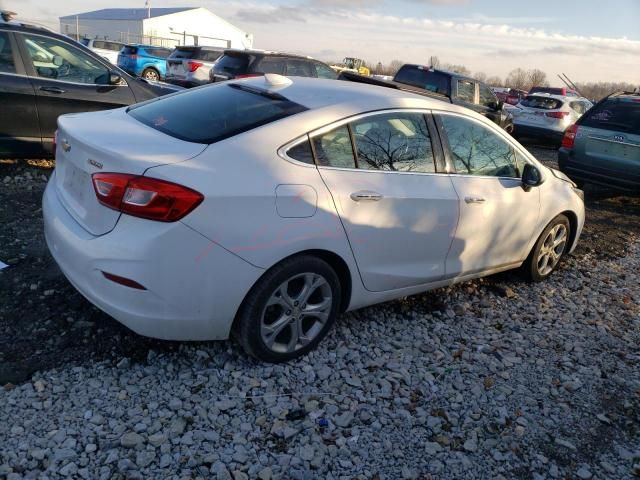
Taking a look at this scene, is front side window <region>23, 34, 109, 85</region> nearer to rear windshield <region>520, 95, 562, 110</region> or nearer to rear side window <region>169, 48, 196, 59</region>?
rear side window <region>169, 48, 196, 59</region>

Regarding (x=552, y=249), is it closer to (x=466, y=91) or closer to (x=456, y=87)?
(x=456, y=87)

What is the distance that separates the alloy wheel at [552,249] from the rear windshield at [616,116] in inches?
140

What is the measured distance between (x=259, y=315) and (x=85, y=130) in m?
1.44

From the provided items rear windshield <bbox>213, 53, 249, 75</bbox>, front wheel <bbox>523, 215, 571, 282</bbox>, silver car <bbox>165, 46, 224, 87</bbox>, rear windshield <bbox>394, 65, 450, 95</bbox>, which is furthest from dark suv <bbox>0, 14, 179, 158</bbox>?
silver car <bbox>165, 46, 224, 87</bbox>

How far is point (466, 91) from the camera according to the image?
41.5 feet

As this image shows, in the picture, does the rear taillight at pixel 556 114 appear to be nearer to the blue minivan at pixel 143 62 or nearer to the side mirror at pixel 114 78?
the side mirror at pixel 114 78

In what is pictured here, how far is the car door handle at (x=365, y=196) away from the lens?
10.2ft

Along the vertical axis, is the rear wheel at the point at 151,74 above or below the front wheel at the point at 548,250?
below

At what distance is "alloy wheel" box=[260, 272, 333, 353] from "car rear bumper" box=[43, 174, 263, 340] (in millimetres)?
255

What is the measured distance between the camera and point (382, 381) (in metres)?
3.15

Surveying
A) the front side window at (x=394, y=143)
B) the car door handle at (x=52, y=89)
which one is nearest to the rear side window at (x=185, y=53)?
the car door handle at (x=52, y=89)

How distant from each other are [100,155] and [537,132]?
1346 centimetres

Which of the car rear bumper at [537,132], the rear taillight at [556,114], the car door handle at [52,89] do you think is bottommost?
the car rear bumper at [537,132]

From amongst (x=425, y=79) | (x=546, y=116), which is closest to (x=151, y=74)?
(x=425, y=79)
